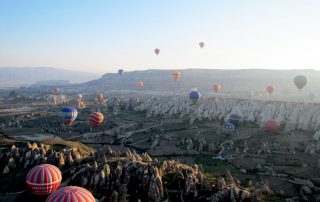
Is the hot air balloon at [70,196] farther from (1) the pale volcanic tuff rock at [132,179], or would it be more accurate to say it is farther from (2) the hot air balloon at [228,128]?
(2) the hot air balloon at [228,128]

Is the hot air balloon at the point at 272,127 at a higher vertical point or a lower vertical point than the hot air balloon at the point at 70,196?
lower

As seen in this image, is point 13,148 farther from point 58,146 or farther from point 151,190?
point 151,190

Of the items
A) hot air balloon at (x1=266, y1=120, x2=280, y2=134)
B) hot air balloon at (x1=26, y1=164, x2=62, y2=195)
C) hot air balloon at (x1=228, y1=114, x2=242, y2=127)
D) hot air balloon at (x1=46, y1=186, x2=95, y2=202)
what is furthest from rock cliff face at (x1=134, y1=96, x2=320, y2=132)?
hot air balloon at (x1=46, y1=186, x2=95, y2=202)

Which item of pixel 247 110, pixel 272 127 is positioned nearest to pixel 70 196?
pixel 272 127

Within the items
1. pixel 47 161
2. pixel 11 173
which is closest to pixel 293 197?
pixel 47 161

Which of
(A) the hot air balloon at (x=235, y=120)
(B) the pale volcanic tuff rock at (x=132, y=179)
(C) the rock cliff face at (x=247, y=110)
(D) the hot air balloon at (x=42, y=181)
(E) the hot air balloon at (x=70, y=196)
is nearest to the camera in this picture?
(E) the hot air balloon at (x=70, y=196)

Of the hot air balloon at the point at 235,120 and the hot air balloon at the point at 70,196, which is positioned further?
the hot air balloon at the point at 235,120

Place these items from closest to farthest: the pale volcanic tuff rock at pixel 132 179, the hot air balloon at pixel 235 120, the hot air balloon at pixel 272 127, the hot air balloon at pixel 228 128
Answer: the pale volcanic tuff rock at pixel 132 179 → the hot air balloon at pixel 272 127 → the hot air balloon at pixel 228 128 → the hot air balloon at pixel 235 120

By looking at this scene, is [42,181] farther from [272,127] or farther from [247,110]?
[247,110]

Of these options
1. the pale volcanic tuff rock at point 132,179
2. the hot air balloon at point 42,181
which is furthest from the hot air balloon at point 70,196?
the pale volcanic tuff rock at point 132,179
